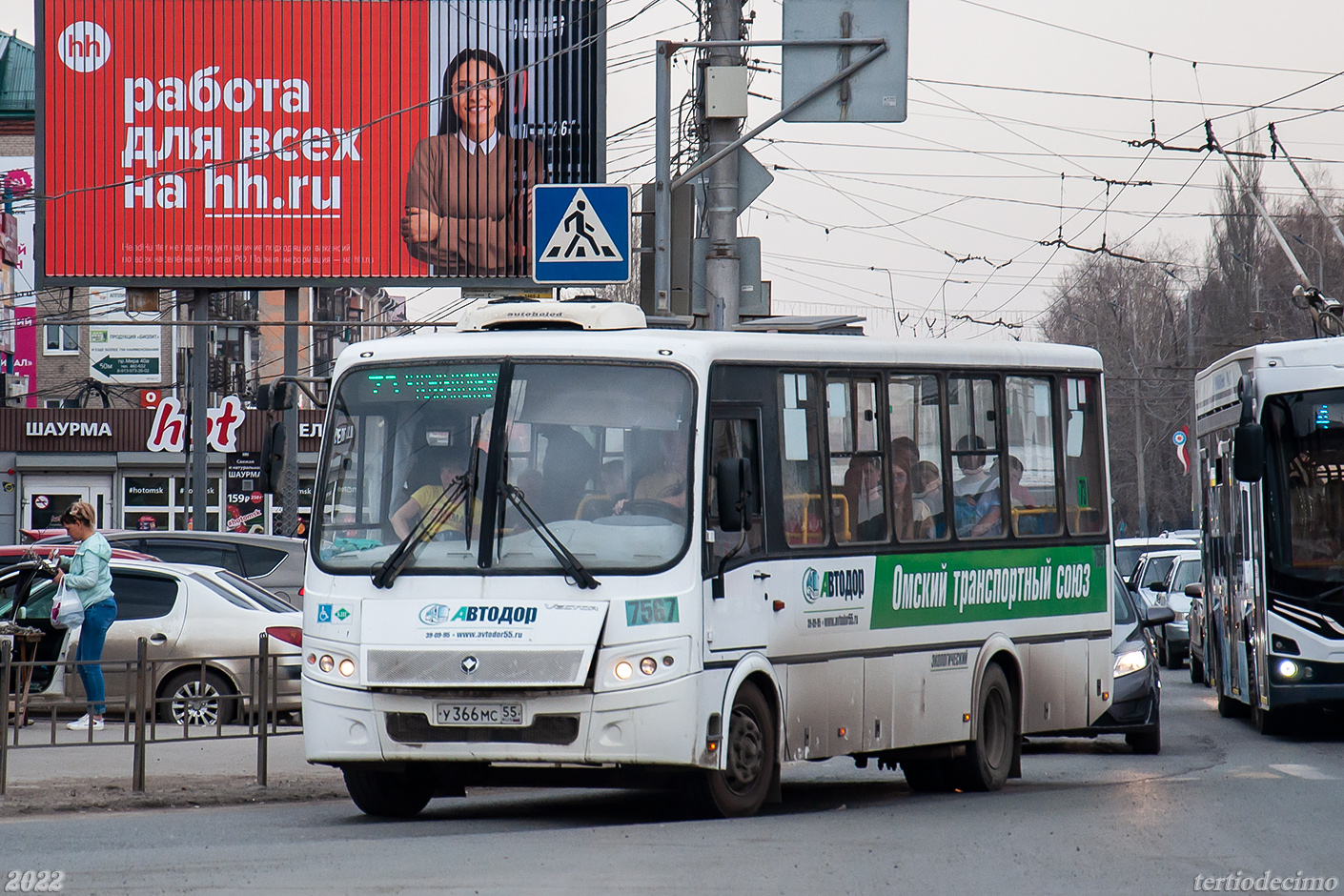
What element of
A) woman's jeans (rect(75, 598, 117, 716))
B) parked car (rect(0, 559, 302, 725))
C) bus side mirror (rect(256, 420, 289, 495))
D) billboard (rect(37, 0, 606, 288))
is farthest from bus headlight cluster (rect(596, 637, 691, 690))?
billboard (rect(37, 0, 606, 288))

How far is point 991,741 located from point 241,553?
33.2ft

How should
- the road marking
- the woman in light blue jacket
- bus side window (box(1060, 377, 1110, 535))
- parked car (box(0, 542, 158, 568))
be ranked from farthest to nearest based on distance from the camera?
parked car (box(0, 542, 158, 568))
the woman in light blue jacket
bus side window (box(1060, 377, 1110, 535))
the road marking

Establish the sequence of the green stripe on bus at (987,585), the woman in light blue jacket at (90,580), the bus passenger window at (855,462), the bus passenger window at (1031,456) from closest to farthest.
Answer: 1. the bus passenger window at (855,462)
2. the green stripe on bus at (987,585)
3. the bus passenger window at (1031,456)
4. the woman in light blue jacket at (90,580)

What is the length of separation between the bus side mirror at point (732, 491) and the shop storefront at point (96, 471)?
147 ft

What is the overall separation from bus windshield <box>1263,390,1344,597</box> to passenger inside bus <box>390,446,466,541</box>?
8.60 meters

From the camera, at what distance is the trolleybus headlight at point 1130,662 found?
52.1 feet

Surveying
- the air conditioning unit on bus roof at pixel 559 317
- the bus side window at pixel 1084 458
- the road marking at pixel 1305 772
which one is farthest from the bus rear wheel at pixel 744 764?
the road marking at pixel 1305 772

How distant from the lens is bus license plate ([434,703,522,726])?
32.0ft

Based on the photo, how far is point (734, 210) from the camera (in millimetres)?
16391

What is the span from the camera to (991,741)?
12.7 m

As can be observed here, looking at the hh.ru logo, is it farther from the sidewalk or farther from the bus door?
the bus door

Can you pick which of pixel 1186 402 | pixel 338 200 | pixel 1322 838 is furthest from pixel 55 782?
pixel 1186 402

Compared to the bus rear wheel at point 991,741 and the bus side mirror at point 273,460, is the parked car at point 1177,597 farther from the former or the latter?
the bus side mirror at point 273,460

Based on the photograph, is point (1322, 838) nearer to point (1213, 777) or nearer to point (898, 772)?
point (1213, 777)
